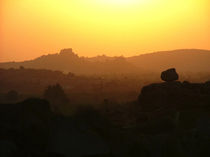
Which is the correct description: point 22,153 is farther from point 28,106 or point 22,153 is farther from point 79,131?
point 28,106

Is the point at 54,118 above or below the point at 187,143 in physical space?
above

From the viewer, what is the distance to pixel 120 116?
124 feet

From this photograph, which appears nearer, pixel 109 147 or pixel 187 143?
pixel 109 147

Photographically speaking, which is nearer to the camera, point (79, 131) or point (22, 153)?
point (22, 153)

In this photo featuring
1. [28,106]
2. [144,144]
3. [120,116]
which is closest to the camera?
[144,144]

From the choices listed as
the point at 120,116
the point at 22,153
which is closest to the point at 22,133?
the point at 22,153

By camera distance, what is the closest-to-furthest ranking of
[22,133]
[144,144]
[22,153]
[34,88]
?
[22,153] < [22,133] < [144,144] < [34,88]

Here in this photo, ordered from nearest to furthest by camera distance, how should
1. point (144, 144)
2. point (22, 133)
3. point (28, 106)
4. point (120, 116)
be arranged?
1. point (22, 133)
2. point (144, 144)
3. point (28, 106)
4. point (120, 116)

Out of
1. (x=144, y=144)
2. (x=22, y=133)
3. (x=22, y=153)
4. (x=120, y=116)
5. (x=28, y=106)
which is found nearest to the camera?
(x=22, y=153)

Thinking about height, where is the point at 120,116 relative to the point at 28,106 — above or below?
below

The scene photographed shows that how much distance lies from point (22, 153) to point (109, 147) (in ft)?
16.5

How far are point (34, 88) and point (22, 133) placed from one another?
72.0m

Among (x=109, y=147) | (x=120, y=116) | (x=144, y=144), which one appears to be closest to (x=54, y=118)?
(x=109, y=147)

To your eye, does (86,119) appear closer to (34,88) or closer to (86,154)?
(86,154)
